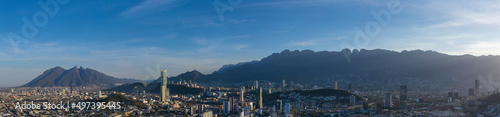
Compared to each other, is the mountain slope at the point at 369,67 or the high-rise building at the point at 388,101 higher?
the mountain slope at the point at 369,67

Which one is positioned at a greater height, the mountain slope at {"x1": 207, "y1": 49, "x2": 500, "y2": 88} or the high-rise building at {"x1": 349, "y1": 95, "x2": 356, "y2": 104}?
the mountain slope at {"x1": 207, "y1": 49, "x2": 500, "y2": 88}

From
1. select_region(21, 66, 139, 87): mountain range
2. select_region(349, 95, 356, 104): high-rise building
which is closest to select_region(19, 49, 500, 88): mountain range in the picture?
select_region(21, 66, 139, 87): mountain range

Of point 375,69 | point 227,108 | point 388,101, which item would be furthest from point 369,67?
point 227,108

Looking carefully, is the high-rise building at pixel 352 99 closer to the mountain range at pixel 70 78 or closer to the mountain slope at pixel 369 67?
the mountain slope at pixel 369 67

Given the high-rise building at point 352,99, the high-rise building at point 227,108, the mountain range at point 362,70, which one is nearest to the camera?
the high-rise building at point 227,108

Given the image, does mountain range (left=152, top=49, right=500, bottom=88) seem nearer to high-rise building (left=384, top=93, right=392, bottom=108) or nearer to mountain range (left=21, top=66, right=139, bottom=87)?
high-rise building (left=384, top=93, right=392, bottom=108)

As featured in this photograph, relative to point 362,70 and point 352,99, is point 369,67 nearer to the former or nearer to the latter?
point 362,70

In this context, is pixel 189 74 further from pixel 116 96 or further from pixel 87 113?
pixel 87 113

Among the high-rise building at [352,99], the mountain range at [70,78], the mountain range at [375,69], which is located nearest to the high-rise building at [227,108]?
the high-rise building at [352,99]
